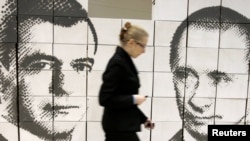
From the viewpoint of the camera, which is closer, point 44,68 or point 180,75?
point 44,68

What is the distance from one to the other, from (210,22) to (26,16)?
1.47 metres

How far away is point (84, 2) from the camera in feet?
8.45

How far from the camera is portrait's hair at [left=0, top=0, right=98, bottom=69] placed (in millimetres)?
2533

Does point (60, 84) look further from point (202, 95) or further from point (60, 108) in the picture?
point (202, 95)

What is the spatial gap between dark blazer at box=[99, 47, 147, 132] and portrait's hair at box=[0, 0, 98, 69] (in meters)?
1.03

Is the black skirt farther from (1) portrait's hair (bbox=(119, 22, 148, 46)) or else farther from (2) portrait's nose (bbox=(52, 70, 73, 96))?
(2) portrait's nose (bbox=(52, 70, 73, 96))

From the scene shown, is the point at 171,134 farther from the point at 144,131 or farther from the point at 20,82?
the point at 20,82

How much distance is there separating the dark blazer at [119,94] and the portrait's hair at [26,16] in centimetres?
103

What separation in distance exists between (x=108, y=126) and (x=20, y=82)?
121 centimetres

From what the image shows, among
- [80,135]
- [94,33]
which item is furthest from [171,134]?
[94,33]

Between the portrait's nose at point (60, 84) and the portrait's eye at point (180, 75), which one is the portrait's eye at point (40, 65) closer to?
the portrait's nose at point (60, 84)

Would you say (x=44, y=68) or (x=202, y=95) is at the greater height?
(x=44, y=68)

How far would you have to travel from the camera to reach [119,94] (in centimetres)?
164

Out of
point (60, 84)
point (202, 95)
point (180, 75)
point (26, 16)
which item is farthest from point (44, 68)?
point (202, 95)
